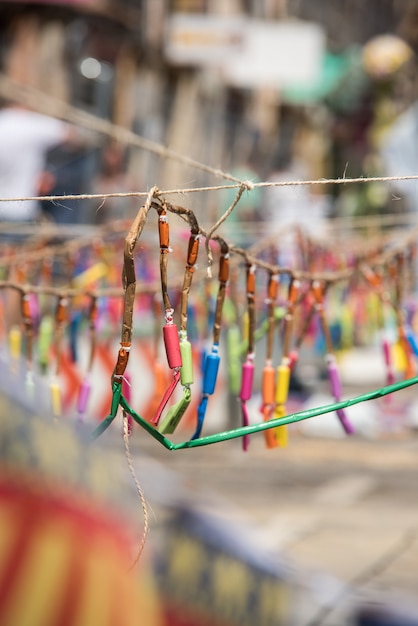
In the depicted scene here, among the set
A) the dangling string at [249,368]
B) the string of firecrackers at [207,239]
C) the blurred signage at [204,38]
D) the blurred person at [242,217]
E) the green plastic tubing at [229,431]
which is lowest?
the green plastic tubing at [229,431]

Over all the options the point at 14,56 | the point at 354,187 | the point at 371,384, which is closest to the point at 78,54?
the point at 14,56

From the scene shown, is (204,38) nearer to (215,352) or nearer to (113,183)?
(113,183)

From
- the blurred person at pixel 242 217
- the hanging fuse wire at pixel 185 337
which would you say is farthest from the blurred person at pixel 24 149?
the hanging fuse wire at pixel 185 337

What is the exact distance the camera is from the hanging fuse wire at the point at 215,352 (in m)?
2.95

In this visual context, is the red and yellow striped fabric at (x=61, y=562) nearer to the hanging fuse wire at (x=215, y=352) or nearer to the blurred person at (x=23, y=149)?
the hanging fuse wire at (x=215, y=352)

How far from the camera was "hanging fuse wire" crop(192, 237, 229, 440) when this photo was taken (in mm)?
2949

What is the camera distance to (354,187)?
61.9 feet

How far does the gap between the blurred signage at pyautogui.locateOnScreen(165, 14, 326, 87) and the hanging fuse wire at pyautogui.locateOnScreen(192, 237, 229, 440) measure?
1389cm

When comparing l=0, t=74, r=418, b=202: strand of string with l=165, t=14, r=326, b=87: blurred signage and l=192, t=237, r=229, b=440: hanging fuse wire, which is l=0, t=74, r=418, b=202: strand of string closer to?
l=192, t=237, r=229, b=440: hanging fuse wire

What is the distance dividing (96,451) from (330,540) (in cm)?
492

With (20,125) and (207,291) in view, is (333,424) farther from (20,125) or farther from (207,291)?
(207,291)

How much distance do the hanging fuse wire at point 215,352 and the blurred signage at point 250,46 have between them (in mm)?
13886

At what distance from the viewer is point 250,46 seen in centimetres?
1802

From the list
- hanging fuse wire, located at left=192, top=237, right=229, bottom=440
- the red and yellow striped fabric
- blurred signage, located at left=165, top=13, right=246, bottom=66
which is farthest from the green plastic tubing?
blurred signage, located at left=165, top=13, right=246, bottom=66
